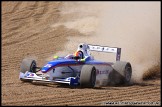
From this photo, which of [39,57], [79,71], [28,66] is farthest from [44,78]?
[39,57]

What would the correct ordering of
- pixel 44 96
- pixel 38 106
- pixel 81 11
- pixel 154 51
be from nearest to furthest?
pixel 38 106, pixel 44 96, pixel 154 51, pixel 81 11

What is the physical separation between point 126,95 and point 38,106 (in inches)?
102

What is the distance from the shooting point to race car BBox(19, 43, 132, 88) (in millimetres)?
12477

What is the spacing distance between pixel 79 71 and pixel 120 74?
1318 millimetres

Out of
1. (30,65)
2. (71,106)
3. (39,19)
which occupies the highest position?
(39,19)

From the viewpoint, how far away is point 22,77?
42.7ft

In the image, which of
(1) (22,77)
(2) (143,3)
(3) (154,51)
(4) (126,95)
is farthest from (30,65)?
(2) (143,3)

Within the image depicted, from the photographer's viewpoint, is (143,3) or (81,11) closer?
(143,3)

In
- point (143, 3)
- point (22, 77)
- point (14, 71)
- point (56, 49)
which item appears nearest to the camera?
point (22, 77)

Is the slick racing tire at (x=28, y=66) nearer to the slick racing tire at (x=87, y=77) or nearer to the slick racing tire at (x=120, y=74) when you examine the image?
the slick racing tire at (x=87, y=77)

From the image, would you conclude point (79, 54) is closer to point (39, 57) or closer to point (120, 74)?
point (120, 74)

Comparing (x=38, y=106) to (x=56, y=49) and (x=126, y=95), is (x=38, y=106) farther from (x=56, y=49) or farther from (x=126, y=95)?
(x=56, y=49)

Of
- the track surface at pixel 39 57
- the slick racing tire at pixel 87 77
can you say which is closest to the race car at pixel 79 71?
the slick racing tire at pixel 87 77

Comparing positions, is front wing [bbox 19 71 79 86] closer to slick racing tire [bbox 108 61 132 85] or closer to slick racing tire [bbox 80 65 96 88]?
slick racing tire [bbox 80 65 96 88]
